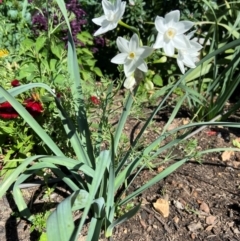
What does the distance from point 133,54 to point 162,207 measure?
0.99m

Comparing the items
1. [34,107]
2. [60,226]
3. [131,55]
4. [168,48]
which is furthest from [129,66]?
[34,107]

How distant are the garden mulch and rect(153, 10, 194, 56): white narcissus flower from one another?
0.79 metres

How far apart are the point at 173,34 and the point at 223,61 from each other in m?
1.93

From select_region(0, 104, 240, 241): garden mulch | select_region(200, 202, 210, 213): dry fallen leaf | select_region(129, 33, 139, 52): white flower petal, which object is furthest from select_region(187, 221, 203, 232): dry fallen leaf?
select_region(129, 33, 139, 52): white flower petal

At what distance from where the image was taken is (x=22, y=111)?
189cm

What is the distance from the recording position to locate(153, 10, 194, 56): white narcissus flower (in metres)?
1.53

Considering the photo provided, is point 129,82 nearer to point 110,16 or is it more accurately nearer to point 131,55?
point 131,55

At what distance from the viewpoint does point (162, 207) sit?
2.27 meters

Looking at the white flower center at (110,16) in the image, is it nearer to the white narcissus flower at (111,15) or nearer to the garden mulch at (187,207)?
the white narcissus flower at (111,15)

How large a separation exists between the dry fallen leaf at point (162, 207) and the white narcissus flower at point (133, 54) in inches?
36.5

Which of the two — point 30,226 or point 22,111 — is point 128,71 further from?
point 30,226

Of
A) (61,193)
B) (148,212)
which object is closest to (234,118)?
(148,212)

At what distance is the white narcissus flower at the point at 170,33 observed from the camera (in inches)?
60.1

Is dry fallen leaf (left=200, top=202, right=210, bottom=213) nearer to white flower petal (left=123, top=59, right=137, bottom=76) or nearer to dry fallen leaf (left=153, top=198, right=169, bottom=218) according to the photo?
dry fallen leaf (left=153, top=198, right=169, bottom=218)
